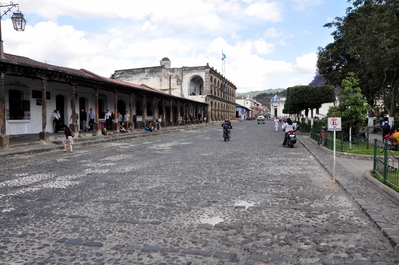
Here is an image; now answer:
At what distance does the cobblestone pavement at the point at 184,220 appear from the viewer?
3.12 meters

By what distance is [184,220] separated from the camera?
13.5 feet

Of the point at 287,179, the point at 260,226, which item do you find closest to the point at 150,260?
the point at 260,226

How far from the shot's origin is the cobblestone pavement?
10.2ft

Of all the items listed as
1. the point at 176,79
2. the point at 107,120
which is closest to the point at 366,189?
the point at 107,120

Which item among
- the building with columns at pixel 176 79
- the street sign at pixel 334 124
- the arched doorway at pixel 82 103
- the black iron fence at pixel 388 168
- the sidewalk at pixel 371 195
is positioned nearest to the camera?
the sidewalk at pixel 371 195

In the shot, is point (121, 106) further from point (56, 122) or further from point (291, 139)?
point (291, 139)

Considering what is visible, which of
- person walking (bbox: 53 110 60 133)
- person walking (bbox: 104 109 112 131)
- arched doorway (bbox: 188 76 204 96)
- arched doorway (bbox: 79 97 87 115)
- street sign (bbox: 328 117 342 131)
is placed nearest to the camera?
street sign (bbox: 328 117 342 131)

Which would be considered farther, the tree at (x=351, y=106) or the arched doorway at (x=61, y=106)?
the arched doorway at (x=61, y=106)

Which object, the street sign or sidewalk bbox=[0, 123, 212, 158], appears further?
sidewalk bbox=[0, 123, 212, 158]

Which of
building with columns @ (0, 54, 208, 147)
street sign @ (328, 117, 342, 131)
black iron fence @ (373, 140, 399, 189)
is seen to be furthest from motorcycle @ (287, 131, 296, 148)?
building with columns @ (0, 54, 208, 147)

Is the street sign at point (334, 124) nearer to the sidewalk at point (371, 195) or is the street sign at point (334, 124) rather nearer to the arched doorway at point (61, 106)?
the sidewalk at point (371, 195)

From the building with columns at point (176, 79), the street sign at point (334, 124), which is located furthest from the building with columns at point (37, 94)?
A: the building with columns at point (176, 79)

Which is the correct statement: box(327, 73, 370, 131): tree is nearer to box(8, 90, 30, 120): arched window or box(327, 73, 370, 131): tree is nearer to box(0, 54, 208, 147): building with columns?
box(0, 54, 208, 147): building with columns

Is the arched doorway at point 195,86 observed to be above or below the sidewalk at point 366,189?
above
